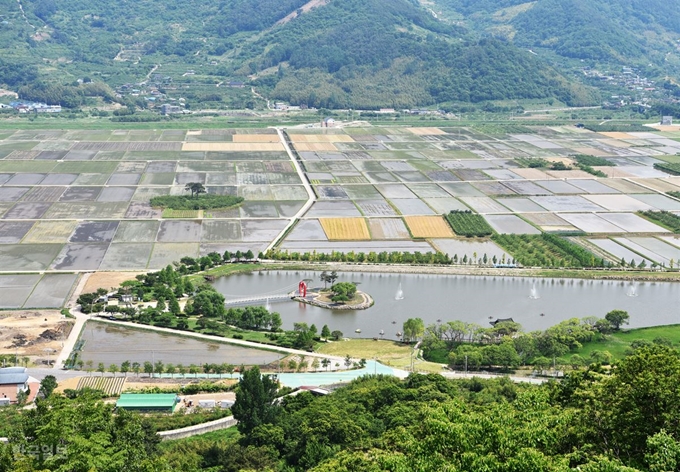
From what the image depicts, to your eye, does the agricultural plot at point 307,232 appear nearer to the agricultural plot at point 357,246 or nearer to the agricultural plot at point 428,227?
the agricultural plot at point 357,246

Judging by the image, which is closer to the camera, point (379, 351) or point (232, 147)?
point (379, 351)

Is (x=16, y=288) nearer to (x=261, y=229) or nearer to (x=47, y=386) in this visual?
(x=47, y=386)

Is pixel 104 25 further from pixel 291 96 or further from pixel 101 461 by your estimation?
pixel 101 461

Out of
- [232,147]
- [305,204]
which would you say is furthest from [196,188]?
[232,147]

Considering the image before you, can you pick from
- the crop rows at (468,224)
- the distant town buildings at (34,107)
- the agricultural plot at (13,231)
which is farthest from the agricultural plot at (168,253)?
the distant town buildings at (34,107)

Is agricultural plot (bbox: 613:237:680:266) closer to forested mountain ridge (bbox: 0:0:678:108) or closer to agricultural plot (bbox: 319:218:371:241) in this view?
agricultural plot (bbox: 319:218:371:241)

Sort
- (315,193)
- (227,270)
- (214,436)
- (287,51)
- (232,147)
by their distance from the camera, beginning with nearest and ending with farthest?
1. (214,436)
2. (227,270)
3. (315,193)
4. (232,147)
5. (287,51)

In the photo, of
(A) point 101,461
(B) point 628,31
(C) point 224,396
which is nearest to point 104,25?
(B) point 628,31
